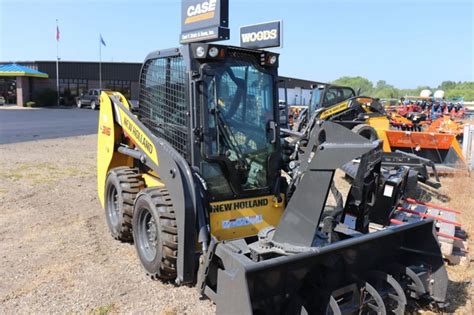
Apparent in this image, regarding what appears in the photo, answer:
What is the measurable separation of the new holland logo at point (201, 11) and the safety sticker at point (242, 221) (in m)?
2.07

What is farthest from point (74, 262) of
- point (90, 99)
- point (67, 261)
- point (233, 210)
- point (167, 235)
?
point (90, 99)

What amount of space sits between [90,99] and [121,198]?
33.9m

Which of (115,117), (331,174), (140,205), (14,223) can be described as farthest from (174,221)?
(14,223)

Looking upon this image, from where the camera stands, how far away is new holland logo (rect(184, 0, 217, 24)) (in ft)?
14.0

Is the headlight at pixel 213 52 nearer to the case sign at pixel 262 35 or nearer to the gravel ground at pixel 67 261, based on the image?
the case sign at pixel 262 35

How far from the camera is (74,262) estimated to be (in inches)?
193

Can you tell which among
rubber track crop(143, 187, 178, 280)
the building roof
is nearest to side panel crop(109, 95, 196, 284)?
rubber track crop(143, 187, 178, 280)

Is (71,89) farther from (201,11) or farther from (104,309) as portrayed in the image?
(104,309)

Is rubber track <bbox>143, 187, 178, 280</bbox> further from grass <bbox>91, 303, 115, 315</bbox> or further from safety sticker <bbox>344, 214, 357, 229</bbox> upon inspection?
safety sticker <bbox>344, 214, 357, 229</bbox>

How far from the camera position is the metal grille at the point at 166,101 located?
420 cm

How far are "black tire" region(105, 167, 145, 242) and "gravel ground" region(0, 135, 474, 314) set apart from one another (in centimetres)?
21

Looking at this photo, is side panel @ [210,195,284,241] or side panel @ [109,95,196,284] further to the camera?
side panel @ [210,195,284,241]

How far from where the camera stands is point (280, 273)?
321 cm

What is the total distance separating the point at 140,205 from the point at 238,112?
1413mm
